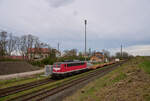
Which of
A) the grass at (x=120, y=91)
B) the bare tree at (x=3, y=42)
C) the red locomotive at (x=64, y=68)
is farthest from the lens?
the bare tree at (x=3, y=42)

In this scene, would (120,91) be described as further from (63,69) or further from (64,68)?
(64,68)

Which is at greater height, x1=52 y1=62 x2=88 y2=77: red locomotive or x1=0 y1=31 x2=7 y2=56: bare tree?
x1=0 y1=31 x2=7 y2=56: bare tree

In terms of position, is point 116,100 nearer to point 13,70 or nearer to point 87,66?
point 87,66

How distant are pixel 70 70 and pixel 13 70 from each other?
44.2 ft

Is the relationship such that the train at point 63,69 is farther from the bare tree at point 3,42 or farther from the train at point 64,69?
the bare tree at point 3,42

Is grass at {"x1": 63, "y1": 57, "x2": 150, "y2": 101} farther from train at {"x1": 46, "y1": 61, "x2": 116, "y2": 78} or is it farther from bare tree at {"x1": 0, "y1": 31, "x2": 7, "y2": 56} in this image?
bare tree at {"x1": 0, "y1": 31, "x2": 7, "y2": 56}

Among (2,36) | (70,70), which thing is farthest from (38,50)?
(70,70)

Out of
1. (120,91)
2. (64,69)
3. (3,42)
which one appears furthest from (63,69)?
(3,42)

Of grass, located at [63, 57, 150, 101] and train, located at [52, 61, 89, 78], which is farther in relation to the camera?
train, located at [52, 61, 89, 78]

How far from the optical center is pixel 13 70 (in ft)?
80.3

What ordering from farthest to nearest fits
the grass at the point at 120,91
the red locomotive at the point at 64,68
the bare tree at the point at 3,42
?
the bare tree at the point at 3,42, the red locomotive at the point at 64,68, the grass at the point at 120,91

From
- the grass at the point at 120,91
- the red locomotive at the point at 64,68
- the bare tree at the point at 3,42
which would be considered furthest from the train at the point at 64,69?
the bare tree at the point at 3,42

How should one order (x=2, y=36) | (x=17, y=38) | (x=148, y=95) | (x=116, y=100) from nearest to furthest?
(x=148, y=95)
(x=116, y=100)
(x=2, y=36)
(x=17, y=38)

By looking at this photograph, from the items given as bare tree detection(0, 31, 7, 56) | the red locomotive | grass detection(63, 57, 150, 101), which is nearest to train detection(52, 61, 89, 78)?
the red locomotive
